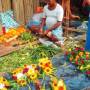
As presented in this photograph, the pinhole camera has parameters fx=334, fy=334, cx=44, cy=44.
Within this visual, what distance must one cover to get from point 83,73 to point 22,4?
12.2 ft

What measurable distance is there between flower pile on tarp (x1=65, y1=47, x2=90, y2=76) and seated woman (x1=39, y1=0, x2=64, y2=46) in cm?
103

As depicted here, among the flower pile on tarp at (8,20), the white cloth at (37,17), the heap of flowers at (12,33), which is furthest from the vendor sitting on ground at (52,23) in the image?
the flower pile on tarp at (8,20)

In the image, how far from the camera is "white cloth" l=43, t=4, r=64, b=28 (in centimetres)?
804

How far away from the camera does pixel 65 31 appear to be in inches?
344

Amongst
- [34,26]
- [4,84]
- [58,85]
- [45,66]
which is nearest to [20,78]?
[4,84]

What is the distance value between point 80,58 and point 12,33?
243 centimetres

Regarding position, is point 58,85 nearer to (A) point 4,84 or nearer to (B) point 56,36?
(A) point 4,84

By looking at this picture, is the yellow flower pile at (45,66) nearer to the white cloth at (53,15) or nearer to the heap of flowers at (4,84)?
the heap of flowers at (4,84)

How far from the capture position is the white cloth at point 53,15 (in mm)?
8039

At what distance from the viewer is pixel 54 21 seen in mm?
8172

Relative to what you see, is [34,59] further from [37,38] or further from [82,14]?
[82,14]

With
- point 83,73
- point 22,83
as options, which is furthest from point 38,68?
point 83,73

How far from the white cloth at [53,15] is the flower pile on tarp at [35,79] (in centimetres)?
212

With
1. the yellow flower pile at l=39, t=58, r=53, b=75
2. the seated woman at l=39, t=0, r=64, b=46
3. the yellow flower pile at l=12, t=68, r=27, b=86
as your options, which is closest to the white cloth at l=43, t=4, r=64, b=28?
the seated woman at l=39, t=0, r=64, b=46
